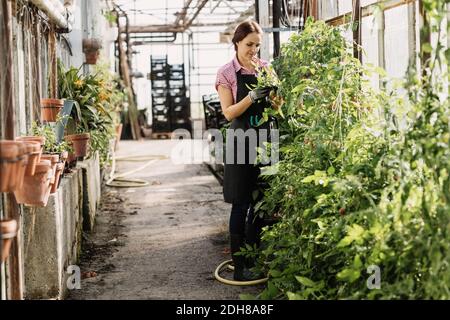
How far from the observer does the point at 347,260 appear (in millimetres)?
2971

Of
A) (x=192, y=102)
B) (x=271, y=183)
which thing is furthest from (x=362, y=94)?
(x=192, y=102)

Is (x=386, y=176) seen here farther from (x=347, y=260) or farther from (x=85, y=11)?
(x=85, y=11)

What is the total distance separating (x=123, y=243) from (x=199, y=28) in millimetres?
13223

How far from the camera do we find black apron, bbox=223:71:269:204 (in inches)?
167

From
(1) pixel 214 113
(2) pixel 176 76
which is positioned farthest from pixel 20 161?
(2) pixel 176 76

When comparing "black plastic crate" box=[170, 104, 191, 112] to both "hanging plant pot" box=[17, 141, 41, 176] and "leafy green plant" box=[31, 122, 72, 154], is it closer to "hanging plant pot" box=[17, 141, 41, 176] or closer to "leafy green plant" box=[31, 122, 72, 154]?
"leafy green plant" box=[31, 122, 72, 154]

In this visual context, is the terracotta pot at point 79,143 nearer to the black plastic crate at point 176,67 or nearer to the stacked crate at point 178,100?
the stacked crate at point 178,100

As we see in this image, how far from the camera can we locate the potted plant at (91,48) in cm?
779

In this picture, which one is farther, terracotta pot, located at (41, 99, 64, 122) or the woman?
terracotta pot, located at (41, 99, 64, 122)

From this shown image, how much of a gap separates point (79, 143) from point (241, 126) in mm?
2042

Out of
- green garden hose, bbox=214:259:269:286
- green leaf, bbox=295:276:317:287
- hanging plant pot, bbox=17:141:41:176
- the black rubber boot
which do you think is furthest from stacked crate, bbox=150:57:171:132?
green leaf, bbox=295:276:317:287

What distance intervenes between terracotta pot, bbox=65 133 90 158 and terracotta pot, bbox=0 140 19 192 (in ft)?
10.4

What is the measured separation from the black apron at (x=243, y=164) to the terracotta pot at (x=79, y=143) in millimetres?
1894

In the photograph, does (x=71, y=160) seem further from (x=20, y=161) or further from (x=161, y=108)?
(x=161, y=108)
